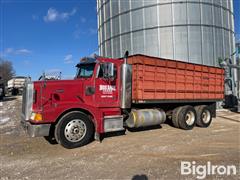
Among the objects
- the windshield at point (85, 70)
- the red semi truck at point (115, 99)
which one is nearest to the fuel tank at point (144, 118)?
the red semi truck at point (115, 99)

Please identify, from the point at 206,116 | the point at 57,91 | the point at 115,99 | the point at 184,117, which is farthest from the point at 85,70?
the point at 206,116

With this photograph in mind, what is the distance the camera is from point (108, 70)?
845 centimetres

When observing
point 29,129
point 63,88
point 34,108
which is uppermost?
point 63,88

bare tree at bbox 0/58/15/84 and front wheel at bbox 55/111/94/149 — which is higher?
bare tree at bbox 0/58/15/84

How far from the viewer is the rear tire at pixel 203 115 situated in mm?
11609

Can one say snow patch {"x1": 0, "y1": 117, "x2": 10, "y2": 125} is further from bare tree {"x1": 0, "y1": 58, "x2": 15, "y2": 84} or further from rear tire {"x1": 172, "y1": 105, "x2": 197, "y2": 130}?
bare tree {"x1": 0, "y1": 58, "x2": 15, "y2": 84}

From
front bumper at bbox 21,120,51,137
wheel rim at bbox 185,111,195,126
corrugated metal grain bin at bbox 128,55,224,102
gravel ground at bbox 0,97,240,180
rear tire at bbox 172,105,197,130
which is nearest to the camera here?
gravel ground at bbox 0,97,240,180

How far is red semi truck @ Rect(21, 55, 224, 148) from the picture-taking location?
24.9 ft

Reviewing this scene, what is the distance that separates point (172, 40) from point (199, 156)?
14938 millimetres

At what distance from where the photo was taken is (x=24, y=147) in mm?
8273

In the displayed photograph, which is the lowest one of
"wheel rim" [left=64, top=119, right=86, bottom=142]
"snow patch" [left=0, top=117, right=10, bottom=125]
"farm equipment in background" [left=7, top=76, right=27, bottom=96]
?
"snow patch" [left=0, top=117, right=10, bottom=125]

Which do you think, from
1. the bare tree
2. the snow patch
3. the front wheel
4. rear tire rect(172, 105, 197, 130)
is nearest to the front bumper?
the front wheel

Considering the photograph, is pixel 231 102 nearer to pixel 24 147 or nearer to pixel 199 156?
pixel 199 156

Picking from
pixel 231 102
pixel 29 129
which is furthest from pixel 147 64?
pixel 231 102
